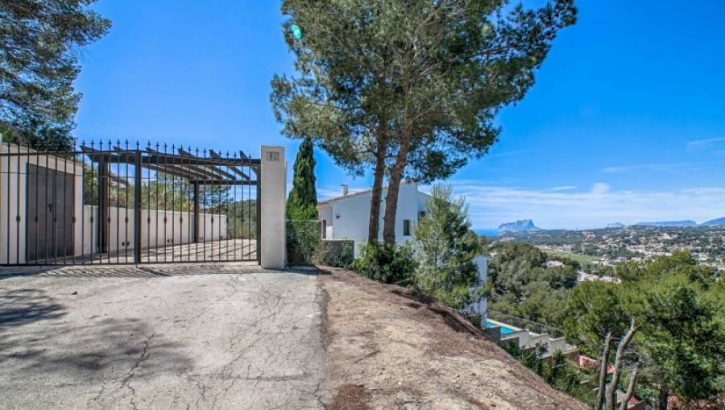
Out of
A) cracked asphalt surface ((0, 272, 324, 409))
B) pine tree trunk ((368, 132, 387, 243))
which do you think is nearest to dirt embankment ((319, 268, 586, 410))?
cracked asphalt surface ((0, 272, 324, 409))

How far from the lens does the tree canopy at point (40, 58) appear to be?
962cm

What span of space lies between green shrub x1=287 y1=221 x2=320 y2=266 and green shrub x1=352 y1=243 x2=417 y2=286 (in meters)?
1.27

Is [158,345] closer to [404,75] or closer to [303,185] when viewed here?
[404,75]

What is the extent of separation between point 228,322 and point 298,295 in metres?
1.55

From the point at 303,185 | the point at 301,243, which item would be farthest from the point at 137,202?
the point at 303,185

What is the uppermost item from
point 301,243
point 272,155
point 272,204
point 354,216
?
point 272,155

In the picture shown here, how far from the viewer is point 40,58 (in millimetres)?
10234

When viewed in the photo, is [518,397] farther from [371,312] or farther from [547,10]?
[547,10]

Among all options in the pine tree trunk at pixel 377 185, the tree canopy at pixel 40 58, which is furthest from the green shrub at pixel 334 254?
the tree canopy at pixel 40 58

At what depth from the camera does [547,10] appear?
31.8 feet

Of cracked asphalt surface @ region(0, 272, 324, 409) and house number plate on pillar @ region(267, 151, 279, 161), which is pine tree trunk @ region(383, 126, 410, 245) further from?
cracked asphalt surface @ region(0, 272, 324, 409)

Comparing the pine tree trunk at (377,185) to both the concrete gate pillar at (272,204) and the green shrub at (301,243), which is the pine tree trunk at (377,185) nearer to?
the green shrub at (301,243)

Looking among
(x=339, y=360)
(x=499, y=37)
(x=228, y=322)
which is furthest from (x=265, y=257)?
(x=499, y=37)

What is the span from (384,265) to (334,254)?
1946 millimetres
